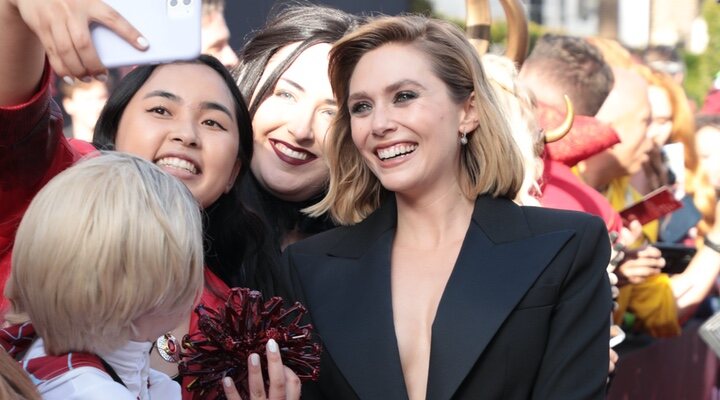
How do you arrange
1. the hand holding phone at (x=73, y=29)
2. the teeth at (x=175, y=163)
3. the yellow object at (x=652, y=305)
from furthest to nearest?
the yellow object at (x=652, y=305), the teeth at (x=175, y=163), the hand holding phone at (x=73, y=29)

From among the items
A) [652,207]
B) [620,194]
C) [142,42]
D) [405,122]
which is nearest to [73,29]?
[142,42]

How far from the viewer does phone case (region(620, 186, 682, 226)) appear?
4.47 metres

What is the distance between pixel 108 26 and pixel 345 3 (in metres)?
3.02

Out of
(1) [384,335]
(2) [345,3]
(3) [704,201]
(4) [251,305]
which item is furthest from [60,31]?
(3) [704,201]

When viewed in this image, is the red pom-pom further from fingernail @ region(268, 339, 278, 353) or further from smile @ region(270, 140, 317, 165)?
smile @ region(270, 140, 317, 165)

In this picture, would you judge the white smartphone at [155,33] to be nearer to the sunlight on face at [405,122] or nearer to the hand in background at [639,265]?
the sunlight on face at [405,122]

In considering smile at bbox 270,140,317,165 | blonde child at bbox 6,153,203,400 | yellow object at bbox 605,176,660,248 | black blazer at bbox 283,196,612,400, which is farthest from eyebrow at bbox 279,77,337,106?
yellow object at bbox 605,176,660,248

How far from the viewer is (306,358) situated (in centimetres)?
233

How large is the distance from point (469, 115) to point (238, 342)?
100 cm

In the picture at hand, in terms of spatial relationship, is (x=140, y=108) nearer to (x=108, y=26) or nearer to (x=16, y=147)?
(x=16, y=147)

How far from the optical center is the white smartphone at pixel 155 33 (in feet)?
5.93

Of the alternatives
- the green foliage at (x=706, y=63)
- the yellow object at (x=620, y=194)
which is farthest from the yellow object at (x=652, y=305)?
the green foliage at (x=706, y=63)

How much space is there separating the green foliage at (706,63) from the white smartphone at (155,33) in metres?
6.34

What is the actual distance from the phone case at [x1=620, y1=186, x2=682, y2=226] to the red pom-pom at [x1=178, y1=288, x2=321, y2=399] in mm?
2503
